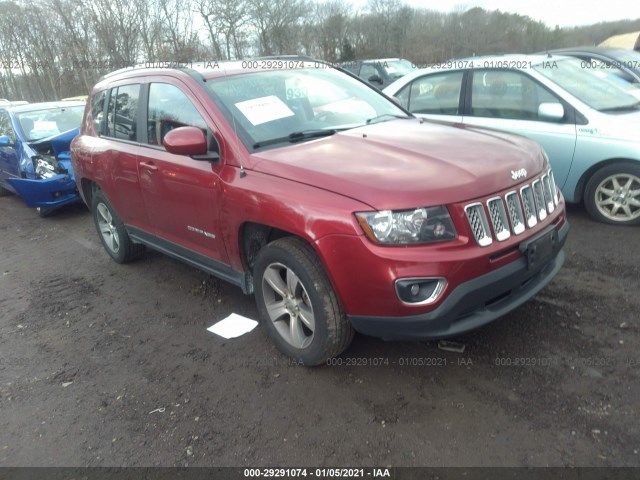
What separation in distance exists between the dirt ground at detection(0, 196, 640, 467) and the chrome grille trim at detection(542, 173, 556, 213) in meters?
0.82

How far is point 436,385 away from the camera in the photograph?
2766mm

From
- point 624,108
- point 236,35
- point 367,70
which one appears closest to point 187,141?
point 624,108

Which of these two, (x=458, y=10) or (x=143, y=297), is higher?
(x=458, y=10)

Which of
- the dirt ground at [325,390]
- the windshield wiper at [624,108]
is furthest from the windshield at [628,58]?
the dirt ground at [325,390]

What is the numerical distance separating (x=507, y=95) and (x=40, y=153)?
259 inches

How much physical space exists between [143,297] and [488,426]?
3.13 metres

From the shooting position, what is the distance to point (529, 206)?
2.72m

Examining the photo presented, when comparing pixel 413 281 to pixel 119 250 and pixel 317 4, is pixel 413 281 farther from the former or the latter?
pixel 317 4

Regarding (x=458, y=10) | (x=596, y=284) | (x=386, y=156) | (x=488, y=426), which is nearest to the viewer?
(x=488, y=426)

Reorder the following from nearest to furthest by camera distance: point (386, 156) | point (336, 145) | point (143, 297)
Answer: point (386, 156)
point (336, 145)
point (143, 297)

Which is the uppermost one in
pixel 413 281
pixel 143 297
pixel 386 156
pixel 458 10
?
pixel 458 10

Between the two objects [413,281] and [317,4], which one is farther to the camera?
[317,4]

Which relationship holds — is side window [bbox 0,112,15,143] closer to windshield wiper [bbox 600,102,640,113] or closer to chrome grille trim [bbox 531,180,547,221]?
chrome grille trim [bbox 531,180,547,221]

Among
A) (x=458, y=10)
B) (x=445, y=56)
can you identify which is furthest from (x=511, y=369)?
(x=458, y=10)
